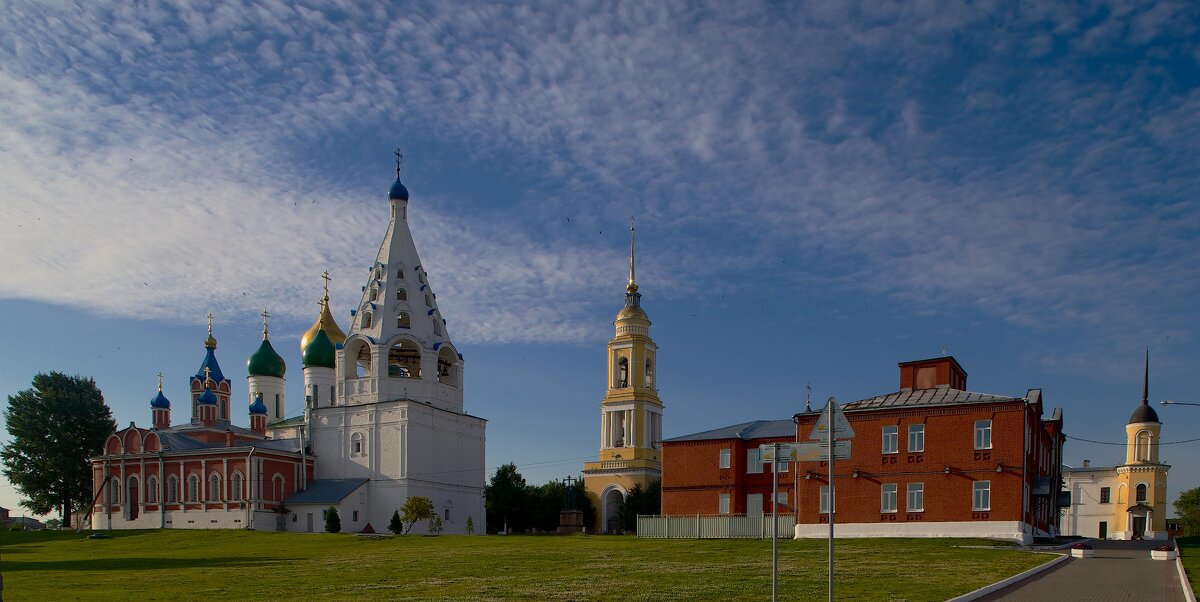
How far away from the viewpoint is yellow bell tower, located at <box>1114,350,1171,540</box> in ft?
216

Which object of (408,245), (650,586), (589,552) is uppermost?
(408,245)

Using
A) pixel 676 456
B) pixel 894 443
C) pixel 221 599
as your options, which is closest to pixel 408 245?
pixel 676 456

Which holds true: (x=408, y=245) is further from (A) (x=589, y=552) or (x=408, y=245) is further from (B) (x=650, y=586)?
(B) (x=650, y=586)

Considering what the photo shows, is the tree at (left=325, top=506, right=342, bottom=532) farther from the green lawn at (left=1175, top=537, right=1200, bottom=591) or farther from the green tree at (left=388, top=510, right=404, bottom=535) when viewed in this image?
the green lawn at (left=1175, top=537, right=1200, bottom=591)

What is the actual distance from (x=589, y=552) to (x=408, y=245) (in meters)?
37.8

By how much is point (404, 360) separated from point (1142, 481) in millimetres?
51099

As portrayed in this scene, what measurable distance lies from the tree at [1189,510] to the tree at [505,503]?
2775 inches

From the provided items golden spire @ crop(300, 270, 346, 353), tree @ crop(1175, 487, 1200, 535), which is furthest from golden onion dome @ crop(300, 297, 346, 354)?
tree @ crop(1175, 487, 1200, 535)

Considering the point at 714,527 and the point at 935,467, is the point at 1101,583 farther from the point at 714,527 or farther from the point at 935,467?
the point at 714,527

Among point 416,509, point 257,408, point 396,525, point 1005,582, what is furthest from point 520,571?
point 257,408

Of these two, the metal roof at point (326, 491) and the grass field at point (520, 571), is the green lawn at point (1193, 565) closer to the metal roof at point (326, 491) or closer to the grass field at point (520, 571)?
the grass field at point (520, 571)

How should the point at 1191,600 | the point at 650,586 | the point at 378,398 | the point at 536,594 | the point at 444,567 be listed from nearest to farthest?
the point at 1191,600 → the point at 536,594 → the point at 650,586 → the point at 444,567 → the point at 378,398

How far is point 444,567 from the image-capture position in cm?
2633

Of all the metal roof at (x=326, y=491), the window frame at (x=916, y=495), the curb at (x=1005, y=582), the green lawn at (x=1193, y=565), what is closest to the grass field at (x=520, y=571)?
the curb at (x=1005, y=582)
